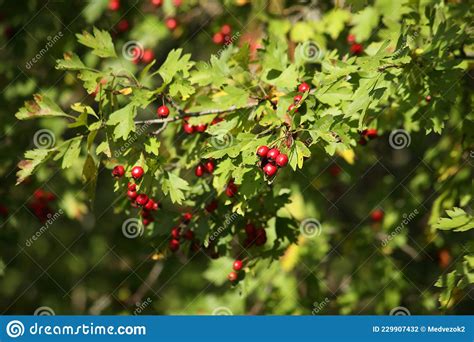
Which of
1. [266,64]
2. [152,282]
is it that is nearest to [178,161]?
[266,64]

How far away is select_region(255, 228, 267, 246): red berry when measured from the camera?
359cm

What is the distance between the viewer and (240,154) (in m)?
2.93

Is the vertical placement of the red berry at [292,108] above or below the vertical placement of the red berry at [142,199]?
above

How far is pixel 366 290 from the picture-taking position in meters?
5.13

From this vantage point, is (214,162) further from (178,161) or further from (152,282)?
(152,282)

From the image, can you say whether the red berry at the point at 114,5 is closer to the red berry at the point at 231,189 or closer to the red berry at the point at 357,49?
the red berry at the point at 357,49

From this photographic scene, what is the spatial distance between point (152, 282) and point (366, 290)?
219 cm

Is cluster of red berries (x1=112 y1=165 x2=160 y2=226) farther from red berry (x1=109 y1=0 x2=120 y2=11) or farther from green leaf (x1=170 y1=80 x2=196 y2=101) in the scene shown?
red berry (x1=109 y1=0 x2=120 y2=11)

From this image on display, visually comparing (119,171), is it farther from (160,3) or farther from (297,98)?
(160,3)

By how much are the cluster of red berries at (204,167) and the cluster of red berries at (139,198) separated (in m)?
0.30

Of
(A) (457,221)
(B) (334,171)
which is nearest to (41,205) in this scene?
(B) (334,171)

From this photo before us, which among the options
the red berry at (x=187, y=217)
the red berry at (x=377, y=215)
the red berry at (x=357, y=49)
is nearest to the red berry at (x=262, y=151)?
the red berry at (x=187, y=217)

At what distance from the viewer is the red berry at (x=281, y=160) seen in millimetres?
2764

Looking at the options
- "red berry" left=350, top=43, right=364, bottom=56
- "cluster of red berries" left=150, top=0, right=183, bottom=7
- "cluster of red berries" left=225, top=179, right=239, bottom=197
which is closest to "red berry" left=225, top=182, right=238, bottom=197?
"cluster of red berries" left=225, top=179, right=239, bottom=197
